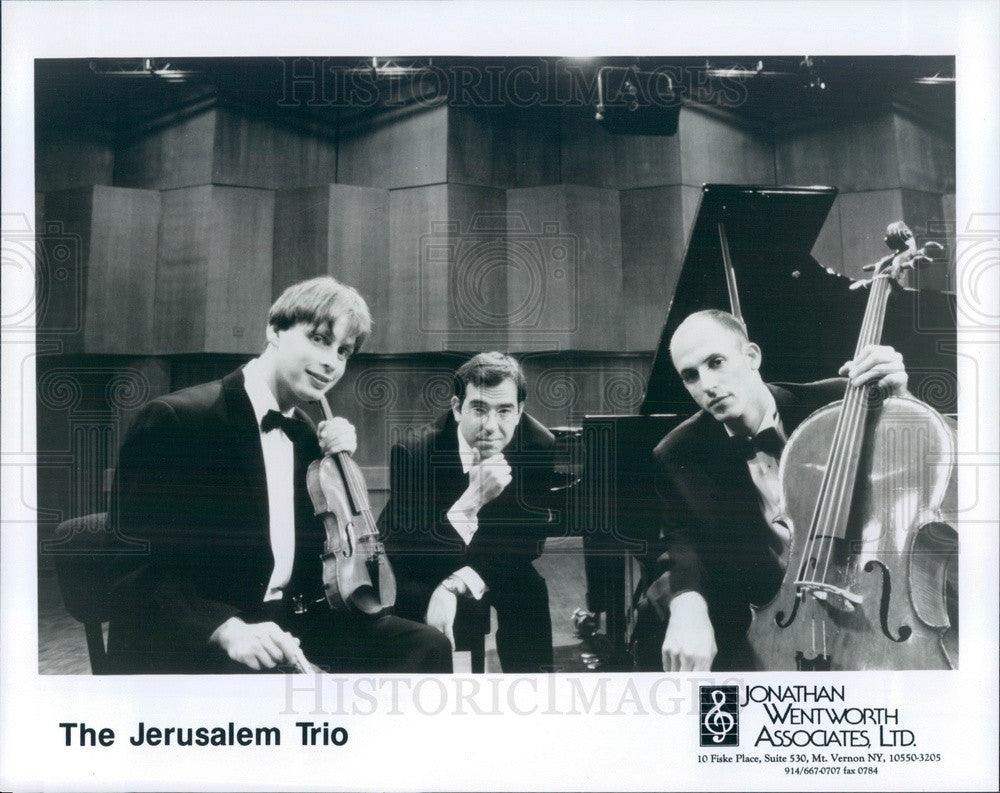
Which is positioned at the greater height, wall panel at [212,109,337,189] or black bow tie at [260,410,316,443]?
wall panel at [212,109,337,189]

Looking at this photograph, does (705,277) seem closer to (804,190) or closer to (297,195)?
(804,190)

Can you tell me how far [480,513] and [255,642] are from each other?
0.97 m

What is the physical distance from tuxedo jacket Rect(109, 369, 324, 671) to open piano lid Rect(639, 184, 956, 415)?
4.77ft

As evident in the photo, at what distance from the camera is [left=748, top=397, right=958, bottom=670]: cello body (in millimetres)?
3164

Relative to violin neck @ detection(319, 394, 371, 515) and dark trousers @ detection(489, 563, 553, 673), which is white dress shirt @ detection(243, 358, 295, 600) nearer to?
violin neck @ detection(319, 394, 371, 515)

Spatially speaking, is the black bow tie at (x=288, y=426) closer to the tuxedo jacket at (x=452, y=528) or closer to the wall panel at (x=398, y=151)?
the tuxedo jacket at (x=452, y=528)

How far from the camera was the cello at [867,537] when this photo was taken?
125 inches

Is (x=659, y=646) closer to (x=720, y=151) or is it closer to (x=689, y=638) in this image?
(x=689, y=638)

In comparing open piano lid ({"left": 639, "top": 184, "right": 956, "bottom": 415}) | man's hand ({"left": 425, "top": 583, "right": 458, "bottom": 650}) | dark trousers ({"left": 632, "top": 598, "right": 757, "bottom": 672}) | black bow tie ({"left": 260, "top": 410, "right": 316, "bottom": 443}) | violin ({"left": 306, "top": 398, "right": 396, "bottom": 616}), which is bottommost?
dark trousers ({"left": 632, "top": 598, "right": 757, "bottom": 672})

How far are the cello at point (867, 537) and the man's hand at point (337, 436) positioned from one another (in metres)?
1.62

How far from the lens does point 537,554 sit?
317 cm

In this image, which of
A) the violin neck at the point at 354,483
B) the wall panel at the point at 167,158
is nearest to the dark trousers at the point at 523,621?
the violin neck at the point at 354,483

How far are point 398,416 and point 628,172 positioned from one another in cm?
128

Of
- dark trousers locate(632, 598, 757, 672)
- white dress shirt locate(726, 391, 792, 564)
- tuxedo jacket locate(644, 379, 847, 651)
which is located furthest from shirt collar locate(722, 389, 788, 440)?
dark trousers locate(632, 598, 757, 672)
